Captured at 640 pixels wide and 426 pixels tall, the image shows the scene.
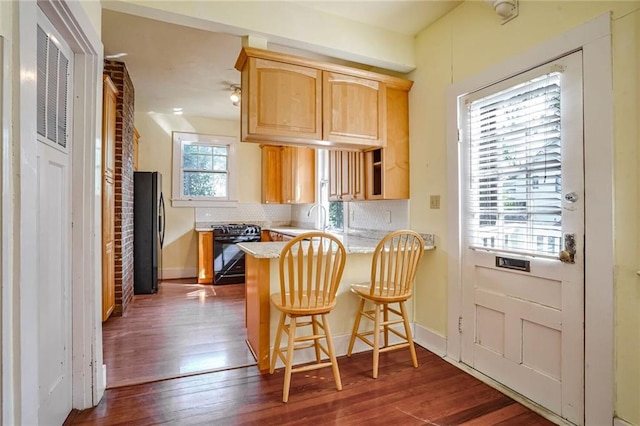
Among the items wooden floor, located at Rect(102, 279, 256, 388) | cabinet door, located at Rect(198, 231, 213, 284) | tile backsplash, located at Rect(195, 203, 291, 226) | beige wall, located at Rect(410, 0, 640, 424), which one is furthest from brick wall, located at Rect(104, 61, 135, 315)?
beige wall, located at Rect(410, 0, 640, 424)

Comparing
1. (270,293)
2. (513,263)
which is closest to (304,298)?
(270,293)

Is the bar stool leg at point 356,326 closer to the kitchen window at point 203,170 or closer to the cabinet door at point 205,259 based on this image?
the cabinet door at point 205,259

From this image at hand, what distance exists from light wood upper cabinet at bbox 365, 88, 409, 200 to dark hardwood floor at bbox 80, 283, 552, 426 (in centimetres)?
141

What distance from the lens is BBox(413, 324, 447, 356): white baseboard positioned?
265 centimetres

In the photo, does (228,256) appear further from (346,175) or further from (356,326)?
(356,326)

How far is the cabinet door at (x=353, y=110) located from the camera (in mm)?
2637

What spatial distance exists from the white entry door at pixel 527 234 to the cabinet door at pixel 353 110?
0.69 m

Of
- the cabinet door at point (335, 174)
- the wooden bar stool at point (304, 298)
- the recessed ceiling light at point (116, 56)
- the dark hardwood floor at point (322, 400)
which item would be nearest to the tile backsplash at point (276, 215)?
the cabinet door at point (335, 174)

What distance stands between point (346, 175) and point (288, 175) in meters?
2.07

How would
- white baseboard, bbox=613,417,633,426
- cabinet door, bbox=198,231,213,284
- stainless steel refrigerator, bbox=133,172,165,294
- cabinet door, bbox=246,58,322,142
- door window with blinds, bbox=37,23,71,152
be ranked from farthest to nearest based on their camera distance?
cabinet door, bbox=198,231,213,284 → stainless steel refrigerator, bbox=133,172,165,294 → cabinet door, bbox=246,58,322,142 → white baseboard, bbox=613,417,633,426 → door window with blinds, bbox=37,23,71,152

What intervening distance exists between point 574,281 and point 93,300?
268 cm

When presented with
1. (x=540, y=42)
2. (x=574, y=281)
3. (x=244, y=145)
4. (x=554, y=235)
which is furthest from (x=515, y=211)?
(x=244, y=145)

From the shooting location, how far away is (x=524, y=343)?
205 cm

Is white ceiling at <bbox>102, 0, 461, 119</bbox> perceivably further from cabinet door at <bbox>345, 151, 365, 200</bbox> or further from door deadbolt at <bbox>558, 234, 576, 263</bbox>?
door deadbolt at <bbox>558, 234, 576, 263</bbox>
